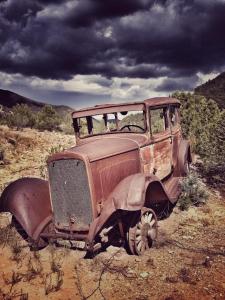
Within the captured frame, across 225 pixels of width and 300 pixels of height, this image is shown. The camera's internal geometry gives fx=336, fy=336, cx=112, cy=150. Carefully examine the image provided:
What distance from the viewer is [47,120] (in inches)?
750

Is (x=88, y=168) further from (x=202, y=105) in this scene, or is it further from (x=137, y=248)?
(x=202, y=105)

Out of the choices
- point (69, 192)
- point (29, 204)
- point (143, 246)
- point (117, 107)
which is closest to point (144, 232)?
point (143, 246)

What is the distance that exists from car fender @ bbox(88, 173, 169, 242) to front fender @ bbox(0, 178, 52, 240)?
1103mm

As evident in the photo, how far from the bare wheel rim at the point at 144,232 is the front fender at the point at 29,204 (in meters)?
1.48

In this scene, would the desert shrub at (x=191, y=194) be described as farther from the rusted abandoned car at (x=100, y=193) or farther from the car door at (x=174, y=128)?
the rusted abandoned car at (x=100, y=193)

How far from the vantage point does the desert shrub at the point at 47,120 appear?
18.2 meters

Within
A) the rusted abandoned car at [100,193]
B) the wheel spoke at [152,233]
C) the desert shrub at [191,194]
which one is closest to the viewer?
the rusted abandoned car at [100,193]

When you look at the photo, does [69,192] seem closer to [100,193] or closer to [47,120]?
[100,193]

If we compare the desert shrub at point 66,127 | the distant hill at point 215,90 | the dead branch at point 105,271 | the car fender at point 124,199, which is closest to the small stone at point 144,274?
the dead branch at point 105,271

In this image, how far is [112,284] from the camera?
4383 mm

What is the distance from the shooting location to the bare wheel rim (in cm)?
519

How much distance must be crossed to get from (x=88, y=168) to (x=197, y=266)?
2.08m

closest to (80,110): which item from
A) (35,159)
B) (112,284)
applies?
(112,284)

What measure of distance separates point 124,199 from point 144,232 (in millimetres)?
822
